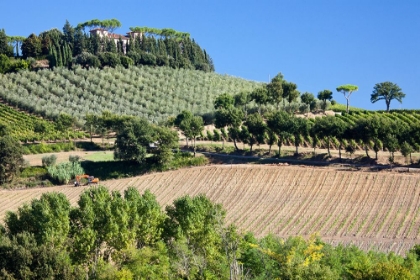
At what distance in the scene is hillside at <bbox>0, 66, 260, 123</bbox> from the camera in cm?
9656

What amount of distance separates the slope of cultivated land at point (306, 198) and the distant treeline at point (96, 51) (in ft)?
193

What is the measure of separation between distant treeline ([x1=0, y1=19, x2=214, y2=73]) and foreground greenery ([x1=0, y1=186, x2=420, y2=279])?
260 ft

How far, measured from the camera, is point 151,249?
39062mm

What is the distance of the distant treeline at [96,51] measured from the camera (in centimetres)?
11975

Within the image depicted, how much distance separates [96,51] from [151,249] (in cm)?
9435

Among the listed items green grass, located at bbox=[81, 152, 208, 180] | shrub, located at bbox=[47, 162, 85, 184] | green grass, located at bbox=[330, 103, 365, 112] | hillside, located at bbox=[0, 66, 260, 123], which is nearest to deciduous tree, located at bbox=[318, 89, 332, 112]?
green grass, located at bbox=[330, 103, 365, 112]

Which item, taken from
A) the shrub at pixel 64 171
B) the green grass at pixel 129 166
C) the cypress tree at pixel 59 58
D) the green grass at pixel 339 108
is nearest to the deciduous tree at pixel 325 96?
the green grass at pixel 339 108

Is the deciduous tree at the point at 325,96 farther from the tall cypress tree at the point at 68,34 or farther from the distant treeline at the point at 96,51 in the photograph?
the tall cypress tree at the point at 68,34

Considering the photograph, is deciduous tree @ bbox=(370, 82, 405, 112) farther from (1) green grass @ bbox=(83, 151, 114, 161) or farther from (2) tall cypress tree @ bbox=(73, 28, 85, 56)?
(2) tall cypress tree @ bbox=(73, 28, 85, 56)

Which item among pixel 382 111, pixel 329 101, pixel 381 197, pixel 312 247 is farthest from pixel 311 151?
pixel 312 247

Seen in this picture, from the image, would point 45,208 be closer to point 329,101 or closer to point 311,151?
point 311,151

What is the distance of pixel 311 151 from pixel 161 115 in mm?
31563

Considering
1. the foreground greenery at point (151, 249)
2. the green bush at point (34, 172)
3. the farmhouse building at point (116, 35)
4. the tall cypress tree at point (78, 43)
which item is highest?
the farmhouse building at point (116, 35)

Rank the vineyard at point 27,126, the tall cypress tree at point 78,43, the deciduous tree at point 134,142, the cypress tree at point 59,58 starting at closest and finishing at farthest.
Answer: the deciduous tree at point 134,142
the vineyard at point 27,126
the cypress tree at point 59,58
the tall cypress tree at point 78,43
